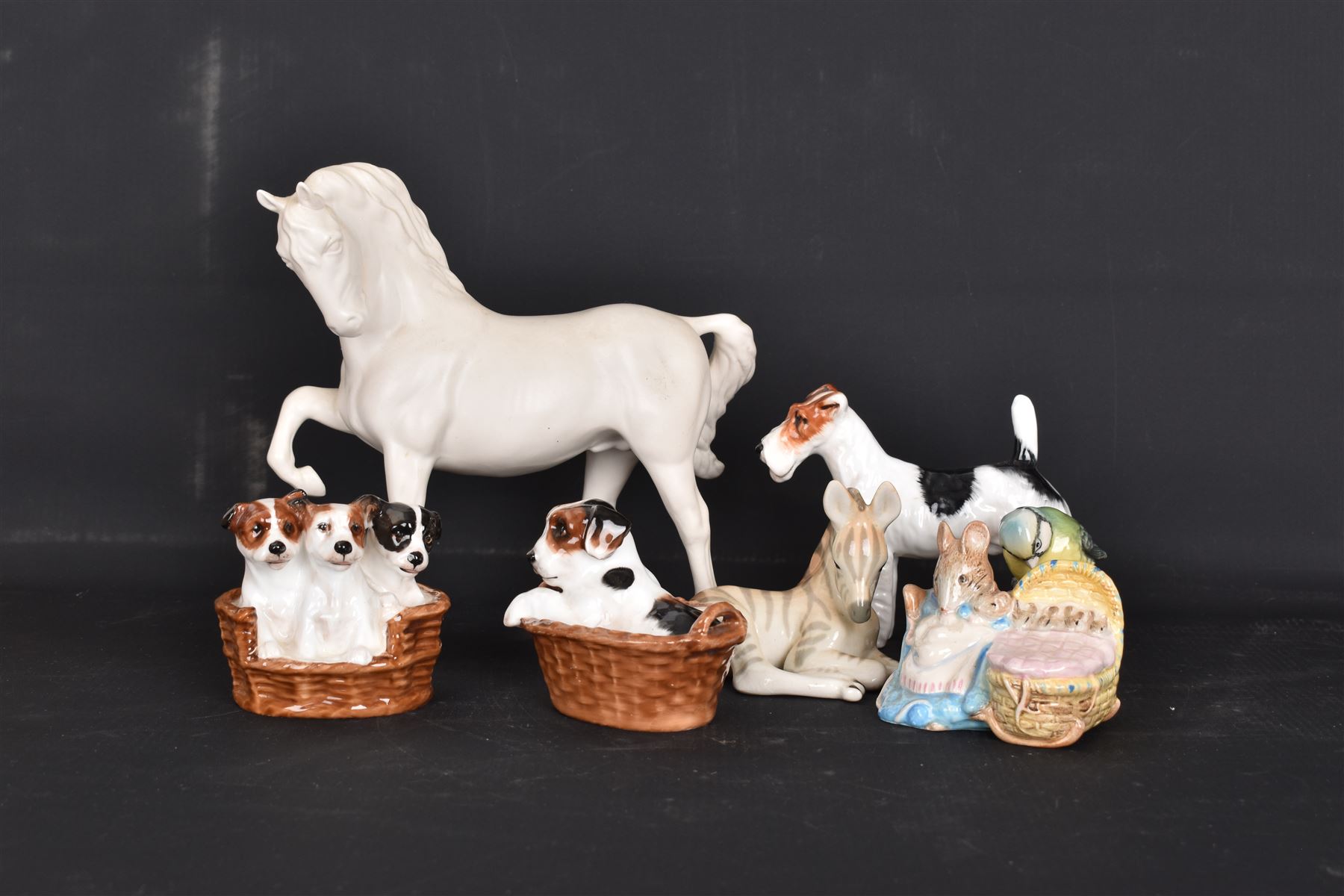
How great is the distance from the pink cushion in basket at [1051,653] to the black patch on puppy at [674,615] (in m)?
0.49

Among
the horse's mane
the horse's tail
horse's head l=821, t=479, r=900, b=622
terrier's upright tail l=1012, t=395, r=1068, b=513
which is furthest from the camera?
the horse's tail

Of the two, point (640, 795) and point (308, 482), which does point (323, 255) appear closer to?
point (308, 482)

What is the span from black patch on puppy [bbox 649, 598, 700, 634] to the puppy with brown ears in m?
0.60

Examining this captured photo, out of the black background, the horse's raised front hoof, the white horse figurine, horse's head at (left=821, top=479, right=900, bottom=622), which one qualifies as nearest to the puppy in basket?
horse's head at (left=821, top=479, right=900, bottom=622)

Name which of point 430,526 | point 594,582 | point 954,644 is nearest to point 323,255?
point 430,526

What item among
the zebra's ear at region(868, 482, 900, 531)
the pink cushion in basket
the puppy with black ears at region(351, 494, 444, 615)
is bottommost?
the pink cushion in basket

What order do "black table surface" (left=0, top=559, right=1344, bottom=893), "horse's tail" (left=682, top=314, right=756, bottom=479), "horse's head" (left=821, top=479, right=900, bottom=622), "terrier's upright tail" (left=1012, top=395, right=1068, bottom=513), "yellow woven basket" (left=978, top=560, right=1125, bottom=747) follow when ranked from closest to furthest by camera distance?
1. "black table surface" (left=0, top=559, right=1344, bottom=893)
2. "yellow woven basket" (left=978, top=560, right=1125, bottom=747)
3. "horse's head" (left=821, top=479, right=900, bottom=622)
4. "terrier's upright tail" (left=1012, top=395, right=1068, bottom=513)
5. "horse's tail" (left=682, top=314, right=756, bottom=479)

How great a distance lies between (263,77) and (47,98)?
1.78 feet

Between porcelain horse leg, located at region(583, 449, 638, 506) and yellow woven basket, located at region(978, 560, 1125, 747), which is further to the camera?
porcelain horse leg, located at region(583, 449, 638, 506)

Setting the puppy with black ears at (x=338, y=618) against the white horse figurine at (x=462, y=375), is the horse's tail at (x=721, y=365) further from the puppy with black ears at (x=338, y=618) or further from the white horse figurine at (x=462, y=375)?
the puppy with black ears at (x=338, y=618)

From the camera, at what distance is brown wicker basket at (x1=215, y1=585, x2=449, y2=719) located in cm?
258

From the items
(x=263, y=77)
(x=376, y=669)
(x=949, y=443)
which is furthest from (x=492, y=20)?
(x=376, y=669)

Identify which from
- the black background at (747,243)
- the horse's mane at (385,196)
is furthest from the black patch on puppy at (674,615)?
the black background at (747,243)

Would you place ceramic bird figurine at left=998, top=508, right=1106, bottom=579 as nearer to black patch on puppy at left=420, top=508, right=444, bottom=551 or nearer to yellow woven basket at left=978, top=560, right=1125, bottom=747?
yellow woven basket at left=978, top=560, right=1125, bottom=747
